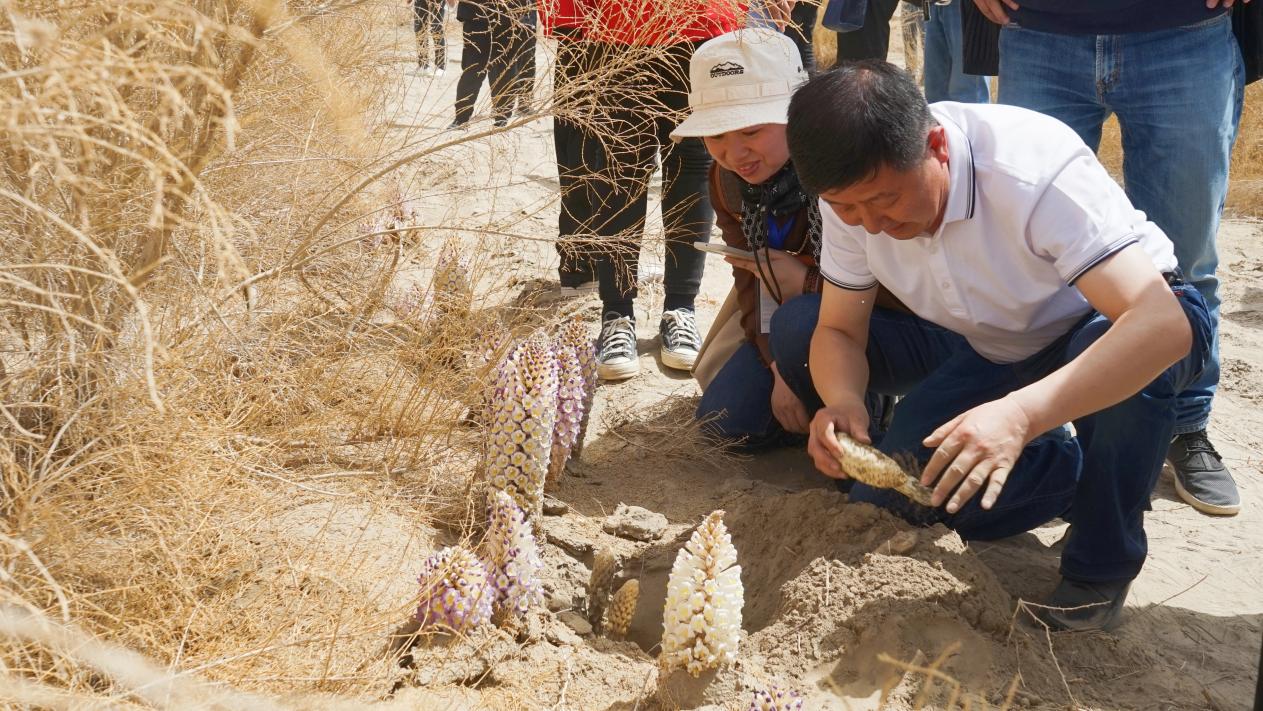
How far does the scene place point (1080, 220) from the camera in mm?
2113

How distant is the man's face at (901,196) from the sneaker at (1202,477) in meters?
1.19

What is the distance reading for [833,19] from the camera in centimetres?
388

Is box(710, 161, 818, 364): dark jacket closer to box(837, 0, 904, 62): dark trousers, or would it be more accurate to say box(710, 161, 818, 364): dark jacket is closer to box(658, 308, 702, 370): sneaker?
box(658, 308, 702, 370): sneaker

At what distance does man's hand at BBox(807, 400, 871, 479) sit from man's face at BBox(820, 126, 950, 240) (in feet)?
1.31

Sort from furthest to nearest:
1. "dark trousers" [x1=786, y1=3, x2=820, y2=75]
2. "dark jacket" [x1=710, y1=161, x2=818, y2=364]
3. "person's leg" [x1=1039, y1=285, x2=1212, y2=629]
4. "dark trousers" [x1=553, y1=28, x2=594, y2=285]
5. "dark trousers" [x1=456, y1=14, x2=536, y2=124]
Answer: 1. "dark trousers" [x1=456, y1=14, x2=536, y2=124]
2. "dark trousers" [x1=786, y1=3, x2=820, y2=75]
3. "dark trousers" [x1=553, y1=28, x2=594, y2=285]
4. "dark jacket" [x1=710, y1=161, x2=818, y2=364]
5. "person's leg" [x1=1039, y1=285, x2=1212, y2=629]

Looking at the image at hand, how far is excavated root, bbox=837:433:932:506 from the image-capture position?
2229 millimetres

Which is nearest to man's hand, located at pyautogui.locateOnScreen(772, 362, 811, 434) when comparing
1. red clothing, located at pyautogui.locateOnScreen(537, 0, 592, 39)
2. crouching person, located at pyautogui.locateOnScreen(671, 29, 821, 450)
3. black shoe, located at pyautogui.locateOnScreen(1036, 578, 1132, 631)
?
crouching person, located at pyautogui.locateOnScreen(671, 29, 821, 450)

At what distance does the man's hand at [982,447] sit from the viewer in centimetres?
197

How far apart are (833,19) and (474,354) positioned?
180cm

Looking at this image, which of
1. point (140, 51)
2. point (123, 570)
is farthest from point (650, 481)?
point (140, 51)

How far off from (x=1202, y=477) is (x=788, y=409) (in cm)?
110

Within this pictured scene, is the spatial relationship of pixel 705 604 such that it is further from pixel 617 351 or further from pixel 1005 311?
pixel 617 351

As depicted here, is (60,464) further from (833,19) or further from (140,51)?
(833,19)

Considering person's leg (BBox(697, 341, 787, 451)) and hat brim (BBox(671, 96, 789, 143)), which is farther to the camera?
person's leg (BBox(697, 341, 787, 451))
